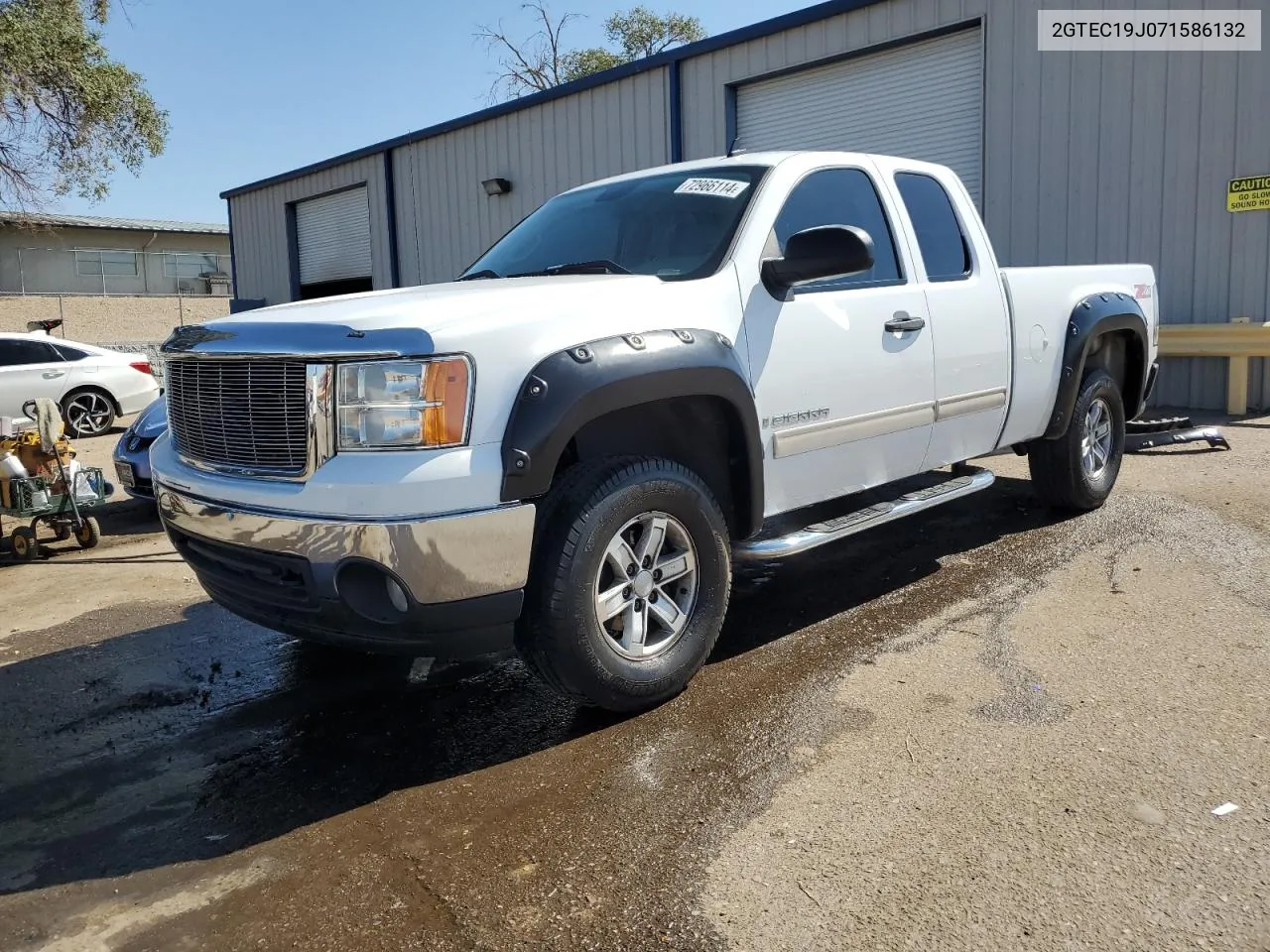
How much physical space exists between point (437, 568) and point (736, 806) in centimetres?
110

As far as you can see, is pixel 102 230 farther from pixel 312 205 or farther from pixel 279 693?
pixel 279 693

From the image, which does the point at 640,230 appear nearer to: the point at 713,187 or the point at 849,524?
the point at 713,187

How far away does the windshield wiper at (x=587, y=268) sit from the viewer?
4184 millimetres

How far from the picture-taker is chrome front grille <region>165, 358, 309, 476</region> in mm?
3229

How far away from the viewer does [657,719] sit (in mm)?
3613

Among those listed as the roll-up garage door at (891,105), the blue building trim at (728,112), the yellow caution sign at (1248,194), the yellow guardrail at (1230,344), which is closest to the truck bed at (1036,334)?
the yellow guardrail at (1230,344)

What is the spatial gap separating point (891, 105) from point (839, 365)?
9.60 metres

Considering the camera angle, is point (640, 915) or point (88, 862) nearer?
point (640, 915)

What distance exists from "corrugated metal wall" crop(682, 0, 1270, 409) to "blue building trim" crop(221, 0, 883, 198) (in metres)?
0.66

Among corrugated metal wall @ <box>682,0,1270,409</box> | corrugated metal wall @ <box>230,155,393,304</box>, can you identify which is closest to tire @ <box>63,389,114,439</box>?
corrugated metal wall @ <box>230,155,393,304</box>

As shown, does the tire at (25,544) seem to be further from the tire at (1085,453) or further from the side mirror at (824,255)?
the tire at (1085,453)

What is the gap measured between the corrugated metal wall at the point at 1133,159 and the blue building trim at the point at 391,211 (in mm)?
10735

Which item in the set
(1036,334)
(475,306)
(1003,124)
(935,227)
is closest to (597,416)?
(475,306)

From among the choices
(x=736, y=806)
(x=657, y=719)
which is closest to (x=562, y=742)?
(x=657, y=719)
